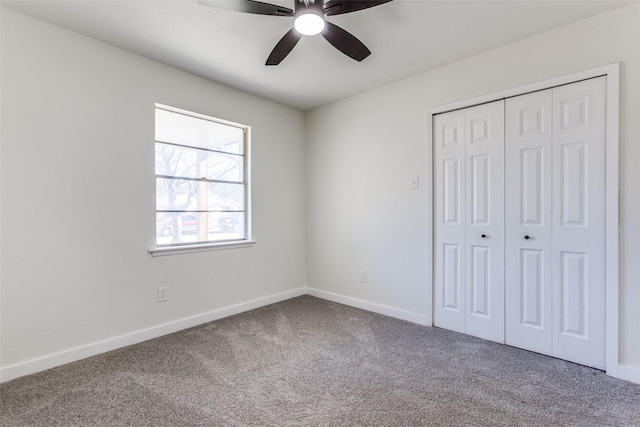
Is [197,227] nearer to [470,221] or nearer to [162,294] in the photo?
[162,294]

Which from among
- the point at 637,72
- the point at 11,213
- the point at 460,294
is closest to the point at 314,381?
the point at 460,294

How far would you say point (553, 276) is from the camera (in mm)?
2273

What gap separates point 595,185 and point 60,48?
13.0 feet

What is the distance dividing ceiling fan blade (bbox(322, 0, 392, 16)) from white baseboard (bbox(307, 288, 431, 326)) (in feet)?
8.61

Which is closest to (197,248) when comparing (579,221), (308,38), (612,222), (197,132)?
(197,132)

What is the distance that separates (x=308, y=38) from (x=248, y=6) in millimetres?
724

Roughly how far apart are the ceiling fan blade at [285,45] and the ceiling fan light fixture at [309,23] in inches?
3.4

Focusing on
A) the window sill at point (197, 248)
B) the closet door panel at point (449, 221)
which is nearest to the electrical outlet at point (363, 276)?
the closet door panel at point (449, 221)

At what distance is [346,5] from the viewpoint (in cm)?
166

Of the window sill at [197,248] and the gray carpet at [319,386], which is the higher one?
the window sill at [197,248]

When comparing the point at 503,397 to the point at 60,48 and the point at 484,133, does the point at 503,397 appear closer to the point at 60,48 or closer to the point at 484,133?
the point at 484,133

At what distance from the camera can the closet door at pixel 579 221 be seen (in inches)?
81.9

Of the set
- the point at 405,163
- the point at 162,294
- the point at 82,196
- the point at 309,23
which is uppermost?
the point at 309,23

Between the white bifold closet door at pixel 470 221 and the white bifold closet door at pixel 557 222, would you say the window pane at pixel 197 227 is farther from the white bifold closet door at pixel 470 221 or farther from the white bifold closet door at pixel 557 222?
the white bifold closet door at pixel 557 222
